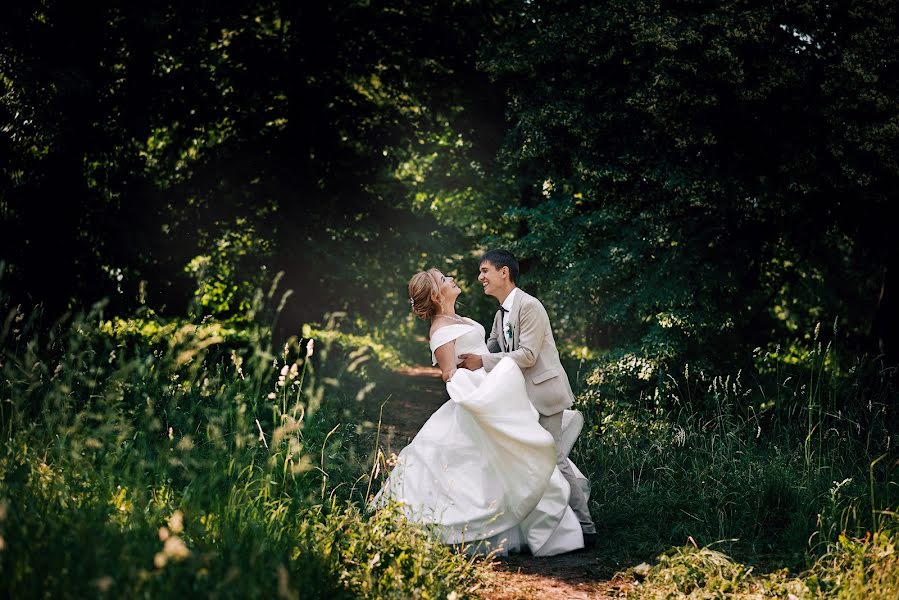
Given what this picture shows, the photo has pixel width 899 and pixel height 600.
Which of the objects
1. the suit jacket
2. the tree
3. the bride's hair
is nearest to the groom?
the suit jacket

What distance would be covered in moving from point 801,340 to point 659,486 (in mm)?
6488

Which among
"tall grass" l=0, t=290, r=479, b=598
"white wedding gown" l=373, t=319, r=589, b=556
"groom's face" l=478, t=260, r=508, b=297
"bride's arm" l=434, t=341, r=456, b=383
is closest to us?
"tall grass" l=0, t=290, r=479, b=598

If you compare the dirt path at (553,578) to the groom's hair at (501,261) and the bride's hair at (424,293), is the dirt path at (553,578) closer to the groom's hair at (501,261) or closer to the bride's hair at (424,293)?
the bride's hair at (424,293)

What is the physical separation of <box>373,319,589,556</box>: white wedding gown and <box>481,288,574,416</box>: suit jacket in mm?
211

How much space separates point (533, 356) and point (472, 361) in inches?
18.5

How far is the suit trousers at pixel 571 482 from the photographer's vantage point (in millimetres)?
5762

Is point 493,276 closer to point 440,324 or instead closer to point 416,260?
point 440,324

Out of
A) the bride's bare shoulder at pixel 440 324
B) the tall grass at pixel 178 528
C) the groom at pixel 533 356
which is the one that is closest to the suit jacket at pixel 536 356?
the groom at pixel 533 356

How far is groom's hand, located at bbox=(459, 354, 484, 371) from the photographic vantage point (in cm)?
570

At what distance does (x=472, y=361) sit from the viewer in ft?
18.7

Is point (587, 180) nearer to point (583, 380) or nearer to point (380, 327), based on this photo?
point (583, 380)

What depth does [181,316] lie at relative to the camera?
41.1 feet

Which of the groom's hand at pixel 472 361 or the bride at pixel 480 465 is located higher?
the groom's hand at pixel 472 361

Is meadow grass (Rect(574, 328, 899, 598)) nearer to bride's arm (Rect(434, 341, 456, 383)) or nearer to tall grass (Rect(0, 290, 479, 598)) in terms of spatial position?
tall grass (Rect(0, 290, 479, 598))
